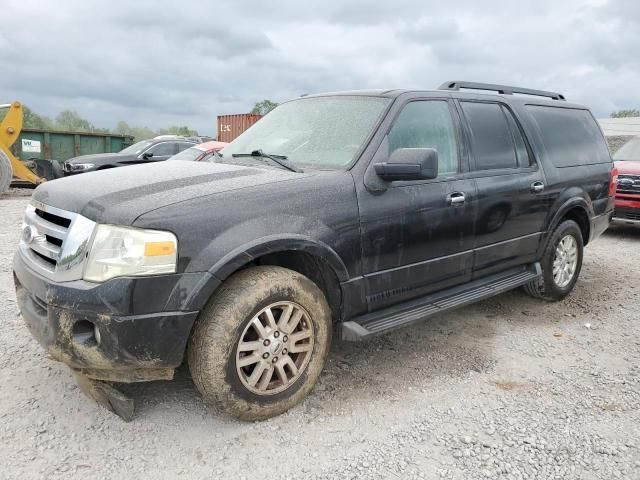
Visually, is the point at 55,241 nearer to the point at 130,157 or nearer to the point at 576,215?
the point at 576,215

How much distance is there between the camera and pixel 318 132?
11.8 feet

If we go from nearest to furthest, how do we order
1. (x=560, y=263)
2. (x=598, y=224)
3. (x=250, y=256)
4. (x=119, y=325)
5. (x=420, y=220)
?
(x=119, y=325)
(x=250, y=256)
(x=420, y=220)
(x=560, y=263)
(x=598, y=224)

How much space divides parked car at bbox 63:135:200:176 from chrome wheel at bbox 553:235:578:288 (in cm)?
795

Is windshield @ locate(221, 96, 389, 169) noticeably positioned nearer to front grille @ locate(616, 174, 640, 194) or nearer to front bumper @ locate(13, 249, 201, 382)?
front bumper @ locate(13, 249, 201, 382)

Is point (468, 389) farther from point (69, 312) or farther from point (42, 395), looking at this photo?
Answer: point (42, 395)

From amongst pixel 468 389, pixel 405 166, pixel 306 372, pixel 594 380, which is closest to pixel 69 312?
pixel 306 372

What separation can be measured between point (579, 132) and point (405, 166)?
10.2 ft

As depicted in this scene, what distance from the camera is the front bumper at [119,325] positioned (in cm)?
242

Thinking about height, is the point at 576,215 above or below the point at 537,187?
below

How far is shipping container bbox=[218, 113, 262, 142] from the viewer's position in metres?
22.3

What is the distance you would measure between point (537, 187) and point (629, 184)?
17.3ft

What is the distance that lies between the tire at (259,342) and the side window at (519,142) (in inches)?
95.7

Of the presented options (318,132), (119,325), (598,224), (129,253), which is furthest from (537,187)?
(119,325)

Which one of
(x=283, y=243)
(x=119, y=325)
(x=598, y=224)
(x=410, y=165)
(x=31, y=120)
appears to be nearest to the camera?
(x=119, y=325)
